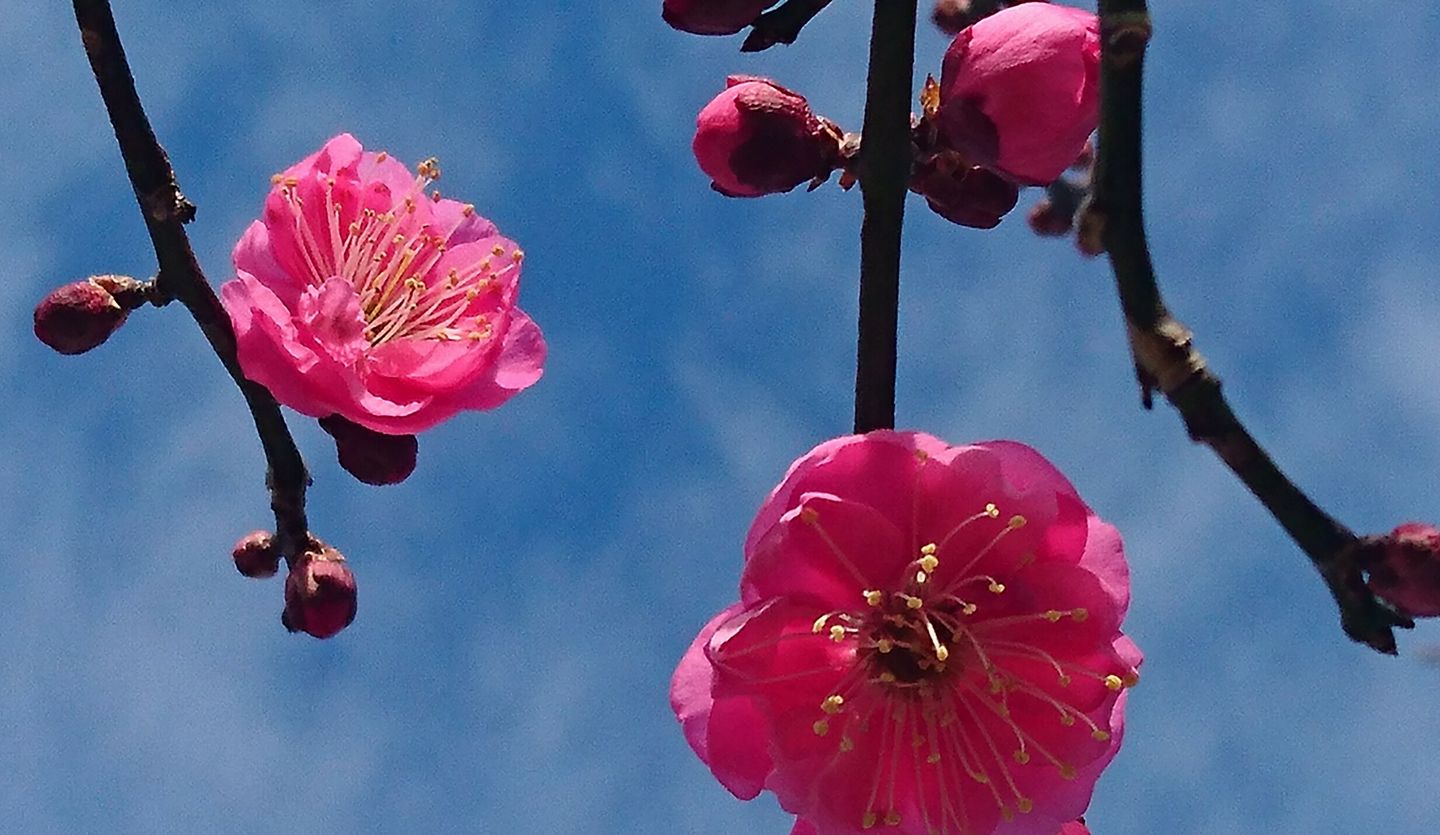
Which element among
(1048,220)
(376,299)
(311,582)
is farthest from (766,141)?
(1048,220)

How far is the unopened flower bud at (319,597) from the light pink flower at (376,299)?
0.76ft

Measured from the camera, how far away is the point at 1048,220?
3352mm

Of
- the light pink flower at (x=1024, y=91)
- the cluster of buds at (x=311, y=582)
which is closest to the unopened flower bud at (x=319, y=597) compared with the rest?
the cluster of buds at (x=311, y=582)

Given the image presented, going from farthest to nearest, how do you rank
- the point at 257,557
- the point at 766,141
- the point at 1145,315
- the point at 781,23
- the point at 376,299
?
the point at 376,299
the point at 257,557
the point at 766,141
the point at 781,23
the point at 1145,315

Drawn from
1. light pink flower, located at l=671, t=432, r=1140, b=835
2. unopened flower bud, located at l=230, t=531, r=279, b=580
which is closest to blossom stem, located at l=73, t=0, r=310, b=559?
unopened flower bud, located at l=230, t=531, r=279, b=580

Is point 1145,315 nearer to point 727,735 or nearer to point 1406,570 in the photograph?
point 1406,570

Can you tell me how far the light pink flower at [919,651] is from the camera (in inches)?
77.6

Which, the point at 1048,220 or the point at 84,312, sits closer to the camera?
the point at 84,312

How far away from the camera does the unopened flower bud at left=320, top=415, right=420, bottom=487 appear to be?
2.41 m

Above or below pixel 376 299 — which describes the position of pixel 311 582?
below

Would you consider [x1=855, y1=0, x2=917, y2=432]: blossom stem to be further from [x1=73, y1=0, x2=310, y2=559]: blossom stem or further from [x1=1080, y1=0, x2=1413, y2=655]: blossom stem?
[x1=73, y1=0, x2=310, y2=559]: blossom stem

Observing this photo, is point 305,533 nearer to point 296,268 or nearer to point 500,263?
point 296,268

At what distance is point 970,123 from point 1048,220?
4.69ft

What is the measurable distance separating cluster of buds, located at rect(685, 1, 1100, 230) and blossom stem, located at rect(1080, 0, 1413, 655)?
24.9 inches
